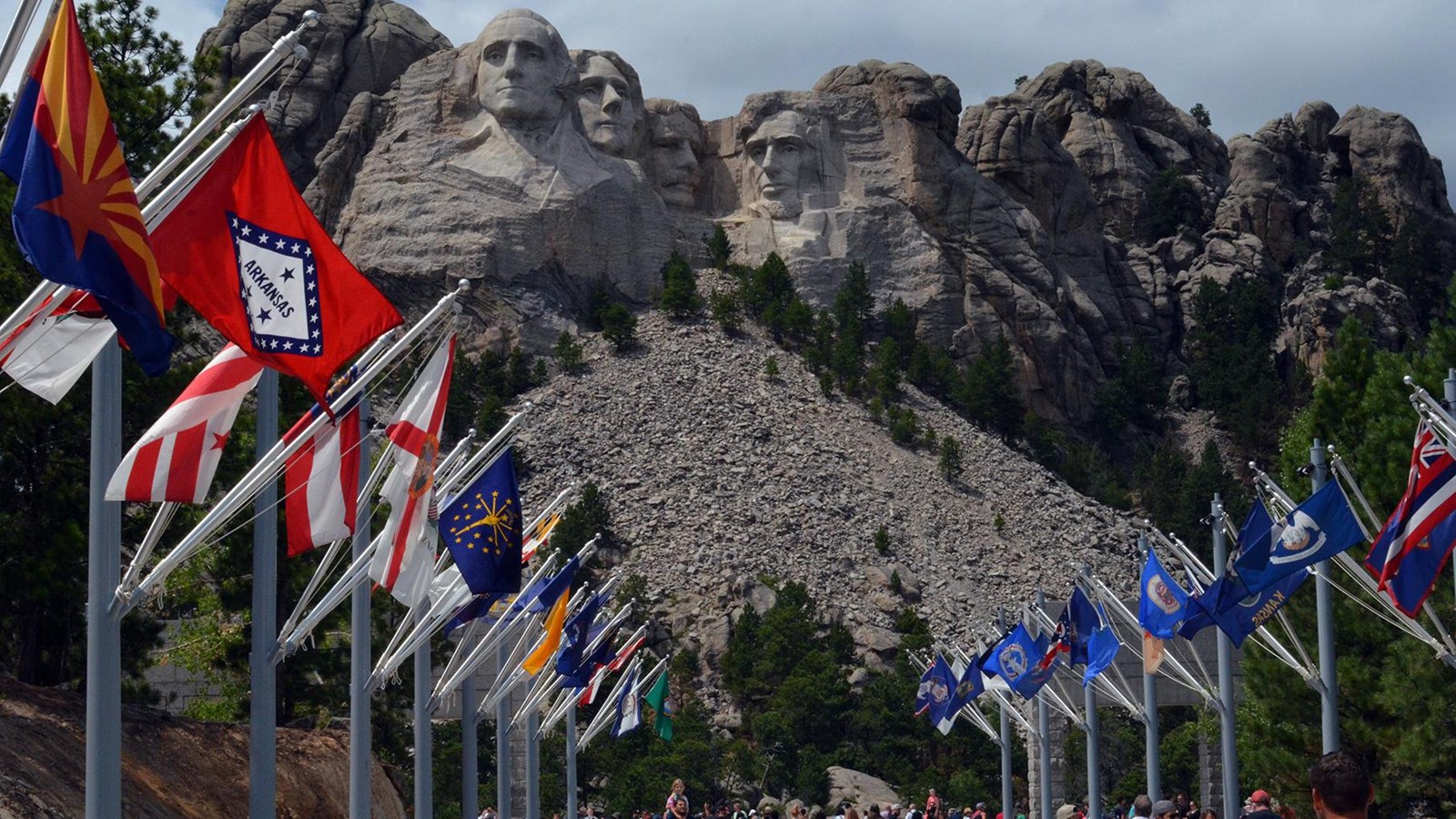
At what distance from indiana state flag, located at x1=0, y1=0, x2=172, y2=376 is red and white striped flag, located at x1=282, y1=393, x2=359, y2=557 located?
4764mm

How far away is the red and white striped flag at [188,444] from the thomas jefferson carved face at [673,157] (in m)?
110

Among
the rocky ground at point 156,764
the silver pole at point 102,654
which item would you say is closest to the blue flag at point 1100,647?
the rocky ground at point 156,764

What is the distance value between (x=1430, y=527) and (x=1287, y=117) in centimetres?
13170

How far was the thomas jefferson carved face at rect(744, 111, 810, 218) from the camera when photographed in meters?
125

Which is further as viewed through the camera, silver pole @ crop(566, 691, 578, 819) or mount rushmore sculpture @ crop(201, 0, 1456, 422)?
mount rushmore sculpture @ crop(201, 0, 1456, 422)

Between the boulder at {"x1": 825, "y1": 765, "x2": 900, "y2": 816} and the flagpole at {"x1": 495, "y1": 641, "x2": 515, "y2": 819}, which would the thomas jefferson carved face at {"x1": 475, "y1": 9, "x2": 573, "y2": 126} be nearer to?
the boulder at {"x1": 825, "y1": 765, "x2": 900, "y2": 816}

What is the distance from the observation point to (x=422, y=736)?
80.5 ft

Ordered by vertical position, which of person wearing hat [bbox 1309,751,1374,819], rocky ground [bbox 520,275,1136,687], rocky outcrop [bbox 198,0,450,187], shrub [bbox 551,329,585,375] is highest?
rocky outcrop [bbox 198,0,450,187]

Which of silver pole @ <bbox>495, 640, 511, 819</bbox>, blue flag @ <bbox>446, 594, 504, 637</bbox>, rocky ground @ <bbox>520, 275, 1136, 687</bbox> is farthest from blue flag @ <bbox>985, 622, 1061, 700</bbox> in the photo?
rocky ground @ <bbox>520, 275, 1136, 687</bbox>

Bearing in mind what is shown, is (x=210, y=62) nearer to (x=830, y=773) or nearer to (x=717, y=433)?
(x=830, y=773)

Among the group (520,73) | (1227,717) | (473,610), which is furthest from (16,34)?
(520,73)

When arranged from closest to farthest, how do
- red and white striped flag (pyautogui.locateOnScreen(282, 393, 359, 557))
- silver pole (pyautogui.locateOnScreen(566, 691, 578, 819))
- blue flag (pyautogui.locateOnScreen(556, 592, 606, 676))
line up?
red and white striped flag (pyautogui.locateOnScreen(282, 393, 359, 557)), blue flag (pyautogui.locateOnScreen(556, 592, 606, 676)), silver pole (pyautogui.locateOnScreen(566, 691, 578, 819))

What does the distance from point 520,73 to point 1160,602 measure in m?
93.2

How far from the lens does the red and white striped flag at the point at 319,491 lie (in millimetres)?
16688
